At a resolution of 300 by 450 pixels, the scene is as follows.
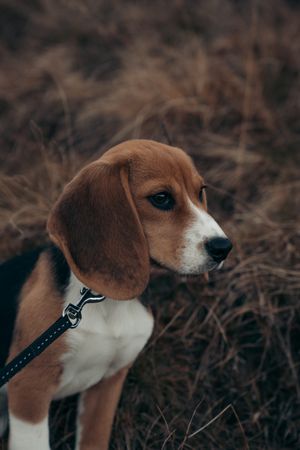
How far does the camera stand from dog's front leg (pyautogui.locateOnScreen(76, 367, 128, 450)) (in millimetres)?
3381

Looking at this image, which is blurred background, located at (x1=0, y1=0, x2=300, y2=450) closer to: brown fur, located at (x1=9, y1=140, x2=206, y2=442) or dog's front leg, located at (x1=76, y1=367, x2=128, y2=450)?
dog's front leg, located at (x1=76, y1=367, x2=128, y2=450)

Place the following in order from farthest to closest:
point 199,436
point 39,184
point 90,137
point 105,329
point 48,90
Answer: point 48,90, point 90,137, point 39,184, point 199,436, point 105,329

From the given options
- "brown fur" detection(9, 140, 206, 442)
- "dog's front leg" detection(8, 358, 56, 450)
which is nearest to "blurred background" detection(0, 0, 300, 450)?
"dog's front leg" detection(8, 358, 56, 450)

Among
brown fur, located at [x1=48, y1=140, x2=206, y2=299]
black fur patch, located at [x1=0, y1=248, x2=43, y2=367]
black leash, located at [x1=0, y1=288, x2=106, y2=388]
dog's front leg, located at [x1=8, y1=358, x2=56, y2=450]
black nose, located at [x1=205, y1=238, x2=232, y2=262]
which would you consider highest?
brown fur, located at [x1=48, y1=140, x2=206, y2=299]

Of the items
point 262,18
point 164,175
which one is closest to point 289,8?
point 262,18

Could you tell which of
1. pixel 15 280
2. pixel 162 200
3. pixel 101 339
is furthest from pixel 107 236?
pixel 15 280

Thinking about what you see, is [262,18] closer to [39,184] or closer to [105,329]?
[39,184]

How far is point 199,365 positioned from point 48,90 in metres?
4.30

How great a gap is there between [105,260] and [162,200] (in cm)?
40

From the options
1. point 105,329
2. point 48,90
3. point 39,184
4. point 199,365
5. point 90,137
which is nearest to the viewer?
point 105,329

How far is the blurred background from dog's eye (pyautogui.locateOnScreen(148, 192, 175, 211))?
1248 mm

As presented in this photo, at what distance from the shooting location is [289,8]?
812 centimetres

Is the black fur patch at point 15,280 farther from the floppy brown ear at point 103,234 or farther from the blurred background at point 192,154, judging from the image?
the blurred background at point 192,154

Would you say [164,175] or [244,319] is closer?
[164,175]
